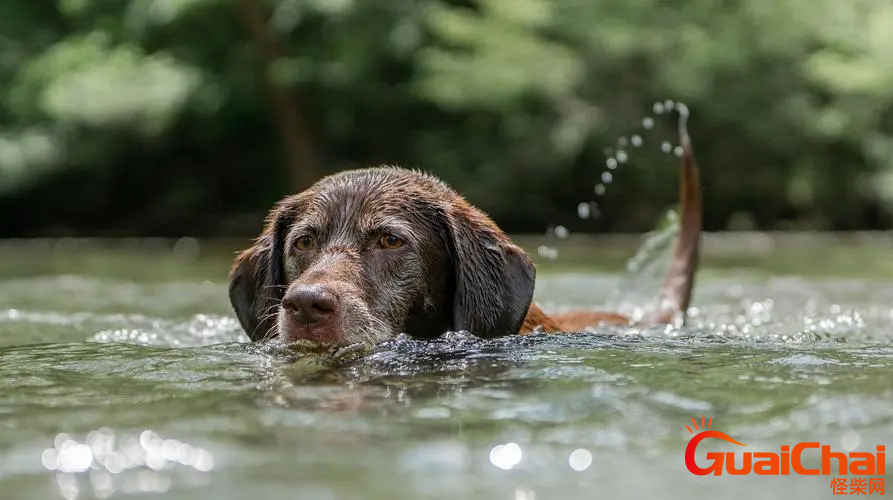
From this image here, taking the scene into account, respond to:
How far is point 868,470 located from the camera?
7.90 ft

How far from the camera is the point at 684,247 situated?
6039 millimetres

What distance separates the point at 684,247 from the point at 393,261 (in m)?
2.22

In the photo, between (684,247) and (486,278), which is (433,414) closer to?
(486,278)

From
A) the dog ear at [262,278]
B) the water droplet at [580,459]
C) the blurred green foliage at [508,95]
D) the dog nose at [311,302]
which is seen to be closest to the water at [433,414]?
the water droplet at [580,459]

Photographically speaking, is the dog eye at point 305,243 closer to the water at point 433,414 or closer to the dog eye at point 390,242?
the dog eye at point 390,242

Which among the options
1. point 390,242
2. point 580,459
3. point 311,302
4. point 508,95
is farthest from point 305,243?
point 508,95

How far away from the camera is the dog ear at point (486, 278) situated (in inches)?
179

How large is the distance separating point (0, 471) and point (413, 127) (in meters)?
18.6

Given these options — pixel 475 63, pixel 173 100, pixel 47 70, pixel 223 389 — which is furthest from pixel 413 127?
pixel 223 389

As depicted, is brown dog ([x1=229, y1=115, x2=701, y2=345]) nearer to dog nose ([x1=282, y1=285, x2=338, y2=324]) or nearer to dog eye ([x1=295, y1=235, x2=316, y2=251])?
dog eye ([x1=295, y1=235, x2=316, y2=251])

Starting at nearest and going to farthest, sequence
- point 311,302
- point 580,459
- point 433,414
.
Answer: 1. point 580,459
2. point 433,414
3. point 311,302

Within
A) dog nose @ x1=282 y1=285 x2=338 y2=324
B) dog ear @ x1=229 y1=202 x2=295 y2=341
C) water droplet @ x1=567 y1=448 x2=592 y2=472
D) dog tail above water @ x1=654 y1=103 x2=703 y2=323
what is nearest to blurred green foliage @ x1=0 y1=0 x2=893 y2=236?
dog tail above water @ x1=654 y1=103 x2=703 y2=323

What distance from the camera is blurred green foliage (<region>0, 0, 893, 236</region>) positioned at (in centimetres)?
1789

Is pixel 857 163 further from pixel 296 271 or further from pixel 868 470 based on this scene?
pixel 868 470
